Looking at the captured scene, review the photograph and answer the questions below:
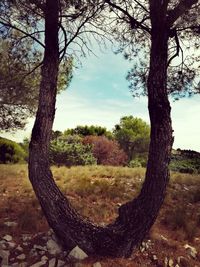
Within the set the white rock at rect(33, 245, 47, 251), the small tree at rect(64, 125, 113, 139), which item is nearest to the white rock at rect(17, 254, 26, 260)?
the white rock at rect(33, 245, 47, 251)

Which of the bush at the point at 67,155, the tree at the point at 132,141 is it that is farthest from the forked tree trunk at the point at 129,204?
the tree at the point at 132,141

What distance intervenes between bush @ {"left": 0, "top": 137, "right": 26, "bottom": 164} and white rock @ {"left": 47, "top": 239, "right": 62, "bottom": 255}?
14.1 m

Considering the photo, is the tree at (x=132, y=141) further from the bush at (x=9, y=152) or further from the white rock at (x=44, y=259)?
the white rock at (x=44, y=259)

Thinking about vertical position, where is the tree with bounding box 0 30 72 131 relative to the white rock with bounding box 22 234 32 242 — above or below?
above

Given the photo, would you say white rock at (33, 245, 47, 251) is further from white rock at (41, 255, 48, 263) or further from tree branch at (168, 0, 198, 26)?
tree branch at (168, 0, 198, 26)

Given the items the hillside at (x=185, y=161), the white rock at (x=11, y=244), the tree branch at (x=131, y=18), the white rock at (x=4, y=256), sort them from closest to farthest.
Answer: the white rock at (x=4, y=256) < the white rock at (x=11, y=244) < the tree branch at (x=131, y=18) < the hillside at (x=185, y=161)

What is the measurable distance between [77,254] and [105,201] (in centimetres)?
359

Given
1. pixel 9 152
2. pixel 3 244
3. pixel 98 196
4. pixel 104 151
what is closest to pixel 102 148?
pixel 104 151

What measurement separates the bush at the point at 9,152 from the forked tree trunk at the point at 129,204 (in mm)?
14179

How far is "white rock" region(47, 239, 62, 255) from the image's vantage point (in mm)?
8297

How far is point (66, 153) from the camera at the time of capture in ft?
72.5

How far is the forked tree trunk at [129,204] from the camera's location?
8.20 m

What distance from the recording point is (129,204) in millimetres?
8414

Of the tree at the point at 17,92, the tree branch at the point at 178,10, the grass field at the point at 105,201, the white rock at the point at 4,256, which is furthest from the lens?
the tree at the point at 17,92
